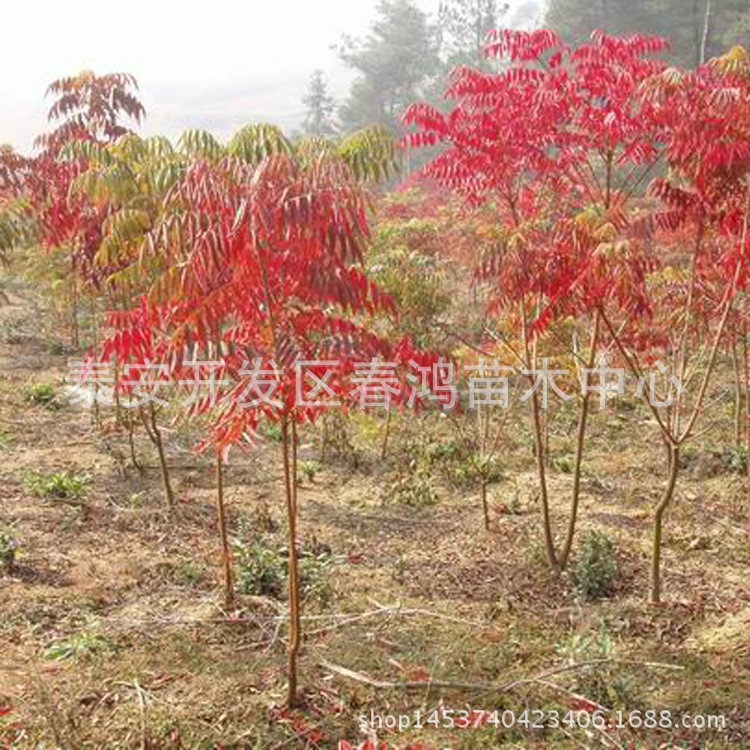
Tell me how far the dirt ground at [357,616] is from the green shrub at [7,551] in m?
0.11

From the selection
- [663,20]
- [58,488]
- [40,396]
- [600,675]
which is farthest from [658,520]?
[663,20]

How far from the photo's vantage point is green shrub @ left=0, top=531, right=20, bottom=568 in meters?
6.12

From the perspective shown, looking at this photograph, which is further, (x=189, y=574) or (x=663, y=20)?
(x=663, y=20)

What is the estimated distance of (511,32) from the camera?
264 inches

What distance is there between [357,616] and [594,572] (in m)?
2.03

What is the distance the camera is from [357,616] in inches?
205

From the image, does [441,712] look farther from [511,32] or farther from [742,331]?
[742,331]

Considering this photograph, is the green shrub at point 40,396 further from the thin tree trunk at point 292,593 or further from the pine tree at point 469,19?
the pine tree at point 469,19

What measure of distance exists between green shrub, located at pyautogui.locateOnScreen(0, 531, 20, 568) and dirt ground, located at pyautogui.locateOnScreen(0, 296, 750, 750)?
11cm

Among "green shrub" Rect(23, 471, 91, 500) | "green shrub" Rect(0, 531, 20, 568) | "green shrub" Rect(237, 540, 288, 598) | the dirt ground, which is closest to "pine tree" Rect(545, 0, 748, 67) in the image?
the dirt ground

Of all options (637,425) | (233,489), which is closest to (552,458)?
(637,425)

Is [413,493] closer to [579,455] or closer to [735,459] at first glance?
[579,455]

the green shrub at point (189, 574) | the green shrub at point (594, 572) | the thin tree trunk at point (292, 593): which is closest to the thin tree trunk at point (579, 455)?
the green shrub at point (594, 572)

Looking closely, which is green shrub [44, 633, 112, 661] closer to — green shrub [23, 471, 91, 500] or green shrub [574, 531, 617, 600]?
green shrub [23, 471, 91, 500]
